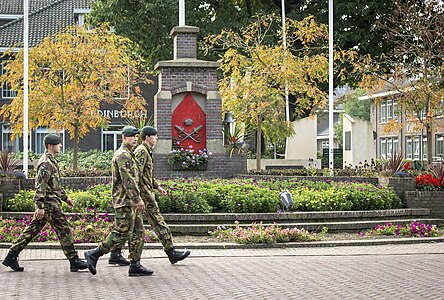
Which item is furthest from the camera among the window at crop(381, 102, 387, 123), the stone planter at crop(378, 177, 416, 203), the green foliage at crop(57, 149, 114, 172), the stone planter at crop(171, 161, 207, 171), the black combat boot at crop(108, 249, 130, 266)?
the window at crop(381, 102, 387, 123)

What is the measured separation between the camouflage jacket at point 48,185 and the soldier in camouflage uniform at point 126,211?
0.96 metres

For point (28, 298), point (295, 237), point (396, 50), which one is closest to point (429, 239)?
point (295, 237)

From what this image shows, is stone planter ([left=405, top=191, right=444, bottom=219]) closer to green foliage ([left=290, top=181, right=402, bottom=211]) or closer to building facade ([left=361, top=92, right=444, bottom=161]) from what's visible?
green foliage ([left=290, top=181, right=402, bottom=211])

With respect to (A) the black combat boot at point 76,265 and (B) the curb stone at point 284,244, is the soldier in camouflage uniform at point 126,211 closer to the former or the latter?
(A) the black combat boot at point 76,265

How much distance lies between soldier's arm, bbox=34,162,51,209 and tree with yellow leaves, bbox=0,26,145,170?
2082cm

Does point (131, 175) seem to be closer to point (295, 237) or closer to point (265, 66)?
point (295, 237)

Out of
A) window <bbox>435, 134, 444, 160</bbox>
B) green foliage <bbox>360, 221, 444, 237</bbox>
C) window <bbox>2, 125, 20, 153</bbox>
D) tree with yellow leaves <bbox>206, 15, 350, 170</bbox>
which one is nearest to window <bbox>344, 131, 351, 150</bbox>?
tree with yellow leaves <bbox>206, 15, 350, 170</bbox>

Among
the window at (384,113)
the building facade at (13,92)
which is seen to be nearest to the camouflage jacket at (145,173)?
the building facade at (13,92)

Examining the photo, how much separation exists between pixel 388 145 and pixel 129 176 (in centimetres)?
6235

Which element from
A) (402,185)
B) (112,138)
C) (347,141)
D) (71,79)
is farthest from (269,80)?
(112,138)

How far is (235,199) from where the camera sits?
19.1m

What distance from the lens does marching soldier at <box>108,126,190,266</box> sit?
1359 cm

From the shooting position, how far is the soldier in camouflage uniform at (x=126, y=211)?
12.7 metres

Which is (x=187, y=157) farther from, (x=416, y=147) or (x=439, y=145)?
(x=416, y=147)
